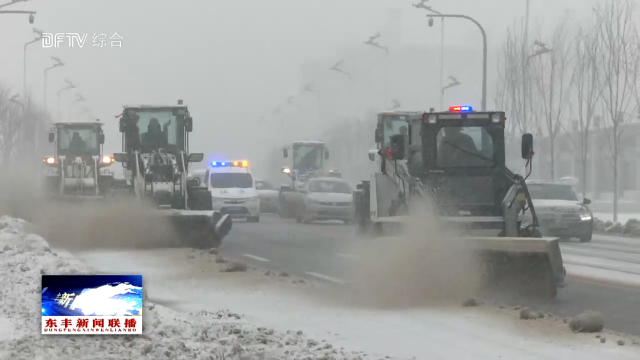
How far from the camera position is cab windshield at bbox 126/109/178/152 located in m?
25.3

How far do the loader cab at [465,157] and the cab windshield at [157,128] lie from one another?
32.8ft

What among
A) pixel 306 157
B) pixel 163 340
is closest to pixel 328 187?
pixel 306 157

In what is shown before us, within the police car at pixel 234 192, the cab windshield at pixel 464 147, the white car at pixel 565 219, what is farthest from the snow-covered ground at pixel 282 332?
the police car at pixel 234 192

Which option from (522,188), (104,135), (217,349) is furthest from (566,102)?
(217,349)

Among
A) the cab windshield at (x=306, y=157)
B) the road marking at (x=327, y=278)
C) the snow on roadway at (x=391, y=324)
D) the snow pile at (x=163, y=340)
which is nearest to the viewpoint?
the snow pile at (x=163, y=340)

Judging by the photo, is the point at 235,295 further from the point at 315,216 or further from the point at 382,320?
the point at 315,216

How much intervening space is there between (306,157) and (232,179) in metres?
14.6

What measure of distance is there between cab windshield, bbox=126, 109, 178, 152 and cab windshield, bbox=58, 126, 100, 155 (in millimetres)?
13310

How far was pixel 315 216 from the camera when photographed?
36.2 metres

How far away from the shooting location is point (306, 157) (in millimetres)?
52094

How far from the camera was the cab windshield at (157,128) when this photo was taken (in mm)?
25281

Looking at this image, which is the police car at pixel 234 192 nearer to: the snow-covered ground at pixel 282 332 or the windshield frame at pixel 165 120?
the windshield frame at pixel 165 120

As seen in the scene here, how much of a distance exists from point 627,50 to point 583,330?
3035cm

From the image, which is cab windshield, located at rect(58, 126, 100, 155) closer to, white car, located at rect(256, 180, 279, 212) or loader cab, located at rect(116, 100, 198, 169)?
white car, located at rect(256, 180, 279, 212)
